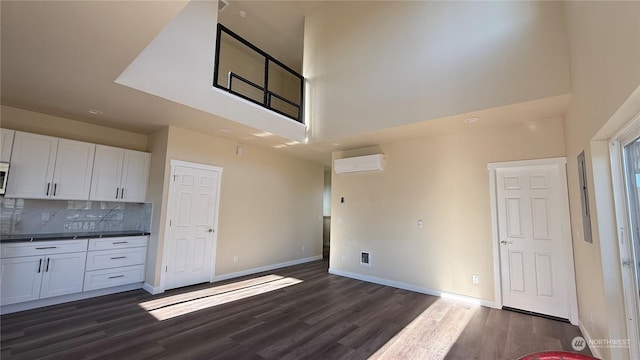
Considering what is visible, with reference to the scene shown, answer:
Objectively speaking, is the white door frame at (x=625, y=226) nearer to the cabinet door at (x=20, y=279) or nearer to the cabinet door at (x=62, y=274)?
the cabinet door at (x=62, y=274)

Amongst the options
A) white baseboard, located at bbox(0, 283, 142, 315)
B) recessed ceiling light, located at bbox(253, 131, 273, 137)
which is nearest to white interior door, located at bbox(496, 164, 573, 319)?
recessed ceiling light, located at bbox(253, 131, 273, 137)

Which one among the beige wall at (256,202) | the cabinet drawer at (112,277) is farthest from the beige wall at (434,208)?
the cabinet drawer at (112,277)

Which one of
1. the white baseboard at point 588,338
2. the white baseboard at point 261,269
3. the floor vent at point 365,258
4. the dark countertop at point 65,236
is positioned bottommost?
the white baseboard at point 261,269

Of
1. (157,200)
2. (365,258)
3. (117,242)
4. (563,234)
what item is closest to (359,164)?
(365,258)

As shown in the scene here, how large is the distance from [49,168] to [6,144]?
0.49 meters

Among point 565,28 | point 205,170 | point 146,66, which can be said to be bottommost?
point 205,170

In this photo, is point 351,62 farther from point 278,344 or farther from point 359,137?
point 278,344

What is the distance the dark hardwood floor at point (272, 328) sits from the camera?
255 cm

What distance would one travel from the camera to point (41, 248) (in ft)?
11.4

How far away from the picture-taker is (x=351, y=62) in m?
4.77

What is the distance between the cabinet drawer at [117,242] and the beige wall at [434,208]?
357cm

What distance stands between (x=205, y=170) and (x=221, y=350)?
123 inches

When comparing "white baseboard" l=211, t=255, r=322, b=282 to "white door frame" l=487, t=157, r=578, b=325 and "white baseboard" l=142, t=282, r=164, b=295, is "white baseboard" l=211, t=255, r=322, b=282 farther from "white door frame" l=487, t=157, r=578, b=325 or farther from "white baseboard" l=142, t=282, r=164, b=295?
"white door frame" l=487, t=157, r=578, b=325

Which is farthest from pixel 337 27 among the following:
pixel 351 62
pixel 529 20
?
pixel 529 20
